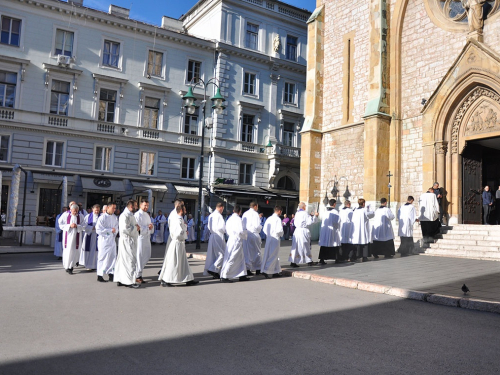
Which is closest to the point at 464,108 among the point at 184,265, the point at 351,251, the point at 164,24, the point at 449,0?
the point at 449,0

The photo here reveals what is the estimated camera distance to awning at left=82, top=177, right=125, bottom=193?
27.3 metres

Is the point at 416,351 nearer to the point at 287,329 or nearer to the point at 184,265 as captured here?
the point at 287,329

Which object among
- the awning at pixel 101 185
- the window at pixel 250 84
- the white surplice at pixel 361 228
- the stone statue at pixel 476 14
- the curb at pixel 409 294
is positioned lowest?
the curb at pixel 409 294

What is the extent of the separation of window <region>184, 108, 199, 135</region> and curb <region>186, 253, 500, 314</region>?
2243 centimetres

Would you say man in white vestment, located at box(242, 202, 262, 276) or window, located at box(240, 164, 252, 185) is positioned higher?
window, located at box(240, 164, 252, 185)

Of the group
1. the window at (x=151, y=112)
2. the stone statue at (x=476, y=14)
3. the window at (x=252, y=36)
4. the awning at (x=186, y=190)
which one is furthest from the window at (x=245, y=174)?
the stone statue at (x=476, y=14)

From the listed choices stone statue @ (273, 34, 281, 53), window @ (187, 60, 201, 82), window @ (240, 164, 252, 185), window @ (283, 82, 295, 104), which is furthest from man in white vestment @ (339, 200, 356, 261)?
stone statue @ (273, 34, 281, 53)

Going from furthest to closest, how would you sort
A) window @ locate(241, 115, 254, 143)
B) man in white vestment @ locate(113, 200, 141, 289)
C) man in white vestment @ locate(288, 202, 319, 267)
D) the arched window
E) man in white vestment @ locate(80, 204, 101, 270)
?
the arched window, window @ locate(241, 115, 254, 143), man in white vestment @ locate(288, 202, 319, 267), man in white vestment @ locate(80, 204, 101, 270), man in white vestment @ locate(113, 200, 141, 289)

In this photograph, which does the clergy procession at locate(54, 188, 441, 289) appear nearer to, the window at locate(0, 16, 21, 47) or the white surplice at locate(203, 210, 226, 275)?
the white surplice at locate(203, 210, 226, 275)

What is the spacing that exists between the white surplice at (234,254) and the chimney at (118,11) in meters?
25.2

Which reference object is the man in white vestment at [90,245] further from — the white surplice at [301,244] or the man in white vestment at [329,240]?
the man in white vestment at [329,240]

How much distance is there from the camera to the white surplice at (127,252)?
8.98 metres

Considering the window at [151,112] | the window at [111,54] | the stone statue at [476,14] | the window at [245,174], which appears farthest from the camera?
the window at [245,174]

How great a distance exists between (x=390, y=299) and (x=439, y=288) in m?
1.22
